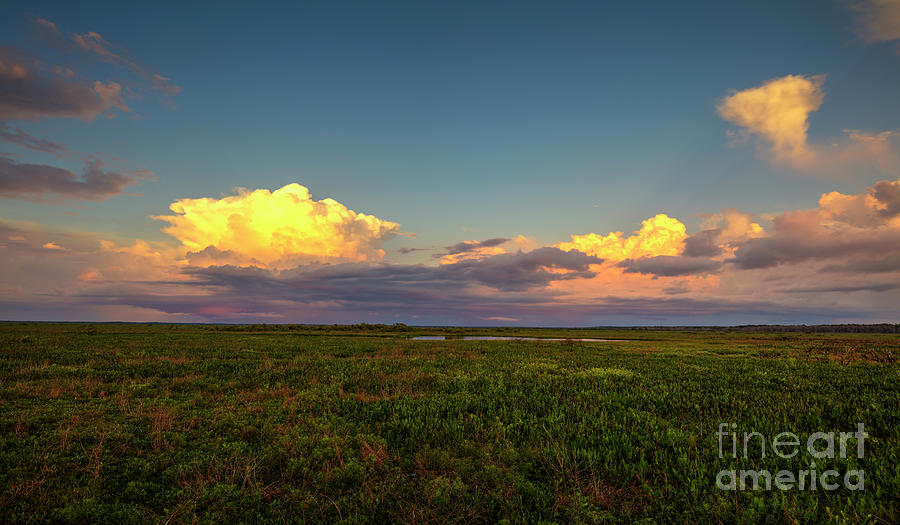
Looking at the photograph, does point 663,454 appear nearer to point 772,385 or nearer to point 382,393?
point 382,393

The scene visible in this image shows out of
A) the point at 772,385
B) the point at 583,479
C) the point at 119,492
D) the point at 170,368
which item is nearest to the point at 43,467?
the point at 119,492

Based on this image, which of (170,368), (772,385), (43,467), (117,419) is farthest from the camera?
(170,368)

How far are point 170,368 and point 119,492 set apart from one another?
1861cm

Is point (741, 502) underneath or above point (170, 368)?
above

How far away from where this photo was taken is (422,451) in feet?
31.4

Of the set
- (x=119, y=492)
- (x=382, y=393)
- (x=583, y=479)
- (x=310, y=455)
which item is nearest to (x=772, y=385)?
(x=583, y=479)

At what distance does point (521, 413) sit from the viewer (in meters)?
12.5

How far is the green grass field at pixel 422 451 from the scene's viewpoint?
22.0 feet

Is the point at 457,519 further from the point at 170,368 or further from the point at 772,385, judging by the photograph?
the point at 170,368

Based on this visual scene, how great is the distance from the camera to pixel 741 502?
265 inches

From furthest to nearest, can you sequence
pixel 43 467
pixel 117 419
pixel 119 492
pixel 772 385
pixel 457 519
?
pixel 772 385 → pixel 117 419 → pixel 43 467 → pixel 119 492 → pixel 457 519

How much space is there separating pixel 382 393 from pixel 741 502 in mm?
12446

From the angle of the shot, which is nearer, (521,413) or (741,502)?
(741,502)

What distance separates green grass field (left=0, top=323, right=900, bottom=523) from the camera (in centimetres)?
671
